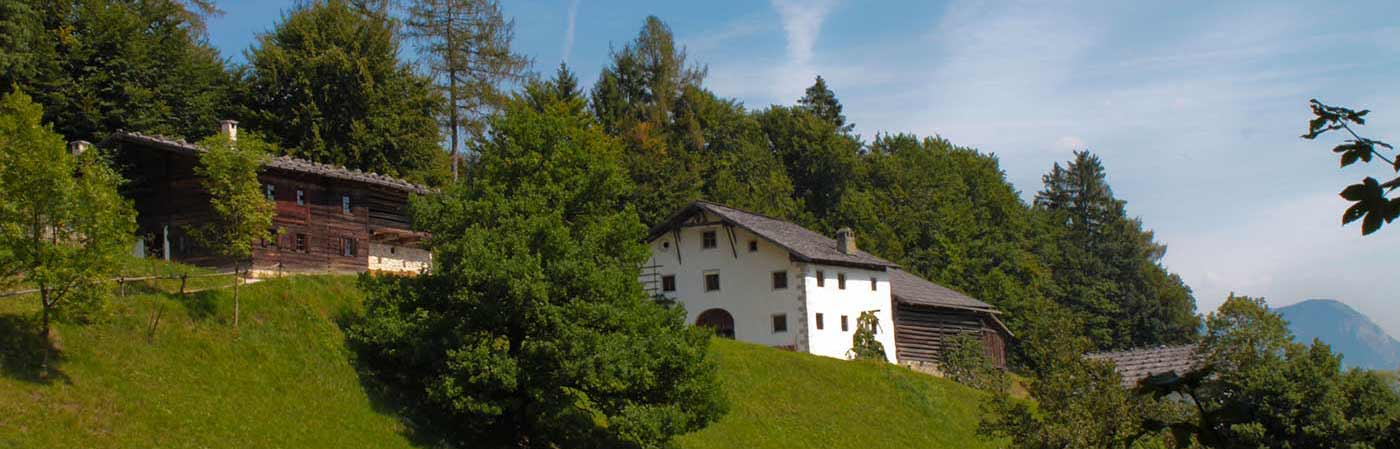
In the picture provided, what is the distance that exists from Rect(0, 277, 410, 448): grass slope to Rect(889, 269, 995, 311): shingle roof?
3257cm

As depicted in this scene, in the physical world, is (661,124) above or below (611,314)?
above

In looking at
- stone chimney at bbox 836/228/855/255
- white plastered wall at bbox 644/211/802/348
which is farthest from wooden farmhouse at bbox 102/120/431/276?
stone chimney at bbox 836/228/855/255

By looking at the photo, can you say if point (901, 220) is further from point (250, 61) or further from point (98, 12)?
point (98, 12)

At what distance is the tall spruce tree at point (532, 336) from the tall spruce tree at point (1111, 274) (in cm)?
5521

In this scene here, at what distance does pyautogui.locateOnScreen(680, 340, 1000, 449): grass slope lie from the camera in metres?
35.2

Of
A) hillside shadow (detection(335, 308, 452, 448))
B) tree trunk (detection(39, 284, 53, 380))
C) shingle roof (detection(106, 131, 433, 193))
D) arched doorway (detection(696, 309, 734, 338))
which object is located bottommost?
hillside shadow (detection(335, 308, 452, 448))

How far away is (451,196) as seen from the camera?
1265 inches

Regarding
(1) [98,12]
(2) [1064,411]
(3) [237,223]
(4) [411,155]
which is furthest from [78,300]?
(4) [411,155]

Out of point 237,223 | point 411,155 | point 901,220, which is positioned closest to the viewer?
point 237,223

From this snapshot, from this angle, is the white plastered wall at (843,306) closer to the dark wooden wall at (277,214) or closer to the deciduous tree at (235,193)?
the dark wooden wall at (277,214)

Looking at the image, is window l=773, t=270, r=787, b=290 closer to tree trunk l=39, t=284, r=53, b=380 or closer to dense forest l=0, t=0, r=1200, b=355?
dense forest l=0, t=0, r=1200, b=355

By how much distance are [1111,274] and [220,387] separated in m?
73.1

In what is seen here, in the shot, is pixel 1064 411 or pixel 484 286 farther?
pixel 484 286

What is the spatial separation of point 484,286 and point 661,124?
45.3m
